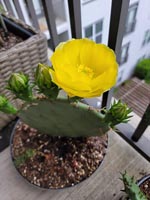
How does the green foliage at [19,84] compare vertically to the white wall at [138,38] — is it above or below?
Answer: above

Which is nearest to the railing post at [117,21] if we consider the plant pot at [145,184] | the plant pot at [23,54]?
the plant pot at [23,54]

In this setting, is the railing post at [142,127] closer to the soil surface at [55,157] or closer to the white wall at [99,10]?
the soil surface at [55,157]

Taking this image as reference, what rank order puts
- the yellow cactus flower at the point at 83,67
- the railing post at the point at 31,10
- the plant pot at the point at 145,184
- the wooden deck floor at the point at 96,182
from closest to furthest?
the yellow cactus flower at the point at 83,67 → the plant pot at the point at 145,184 → the wooden deck floor at the point at 96,182 → the railing post at the point at 31,10

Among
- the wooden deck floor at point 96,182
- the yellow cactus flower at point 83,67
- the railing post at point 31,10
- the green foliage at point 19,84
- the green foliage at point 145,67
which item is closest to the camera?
the yellow cactus flower at point 83,67

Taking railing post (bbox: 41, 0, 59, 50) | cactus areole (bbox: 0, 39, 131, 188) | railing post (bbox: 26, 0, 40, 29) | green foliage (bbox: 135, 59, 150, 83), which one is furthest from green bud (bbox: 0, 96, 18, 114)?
green foliage (bbox: 135, 59, 150, 83)

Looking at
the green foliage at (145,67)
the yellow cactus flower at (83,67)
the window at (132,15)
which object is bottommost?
the green foliage at (145,67)

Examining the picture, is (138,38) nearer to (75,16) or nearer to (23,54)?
(75,16)

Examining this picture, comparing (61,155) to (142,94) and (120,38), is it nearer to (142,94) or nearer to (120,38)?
(120,38)
